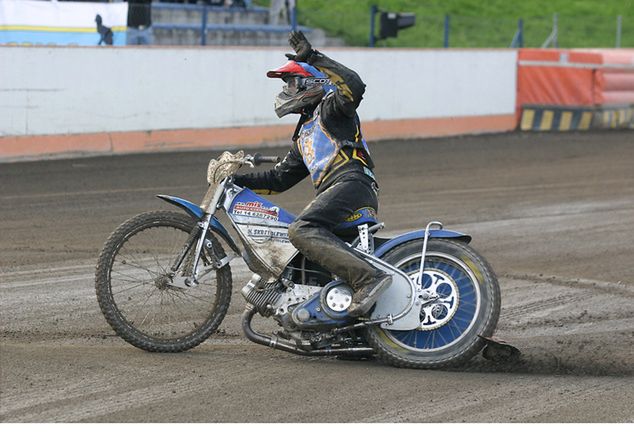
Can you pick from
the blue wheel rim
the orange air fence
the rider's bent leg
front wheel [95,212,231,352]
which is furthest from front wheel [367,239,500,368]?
the orange air fence

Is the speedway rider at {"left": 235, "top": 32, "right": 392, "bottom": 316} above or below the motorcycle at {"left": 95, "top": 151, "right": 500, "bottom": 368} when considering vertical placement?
above

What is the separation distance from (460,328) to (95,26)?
44.5 ft

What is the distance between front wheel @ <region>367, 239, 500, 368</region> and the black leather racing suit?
315mm

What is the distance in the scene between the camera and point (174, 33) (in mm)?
22125

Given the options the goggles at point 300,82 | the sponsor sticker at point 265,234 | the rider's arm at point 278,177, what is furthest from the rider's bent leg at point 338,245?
the goggles at point 300,82

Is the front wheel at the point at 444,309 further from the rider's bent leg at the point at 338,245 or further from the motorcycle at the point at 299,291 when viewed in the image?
the rider's bent leg at the point at 338,245

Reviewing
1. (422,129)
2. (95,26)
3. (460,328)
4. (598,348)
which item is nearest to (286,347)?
(460,328)

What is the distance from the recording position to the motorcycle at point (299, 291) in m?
6.59

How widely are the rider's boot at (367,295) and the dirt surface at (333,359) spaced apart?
344 mm

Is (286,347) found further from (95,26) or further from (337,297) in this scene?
(95,26)

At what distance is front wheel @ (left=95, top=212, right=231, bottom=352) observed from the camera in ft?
21.8

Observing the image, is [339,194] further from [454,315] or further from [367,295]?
[454,315]

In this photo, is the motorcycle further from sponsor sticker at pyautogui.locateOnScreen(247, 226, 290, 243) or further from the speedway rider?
the speedway rider

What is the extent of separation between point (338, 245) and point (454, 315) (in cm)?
80
